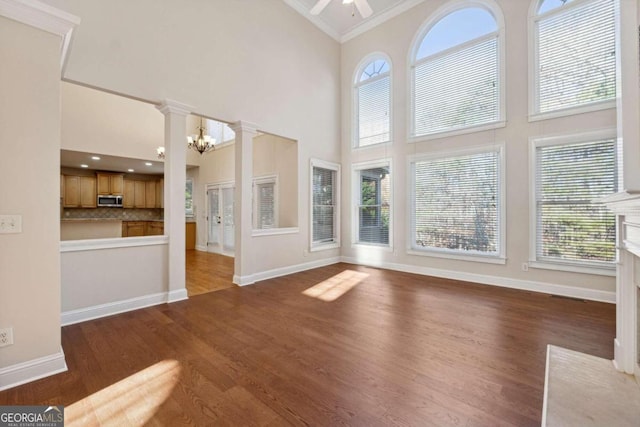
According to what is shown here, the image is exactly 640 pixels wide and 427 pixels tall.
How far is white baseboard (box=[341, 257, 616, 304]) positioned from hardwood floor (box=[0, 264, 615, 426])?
0.20 metres

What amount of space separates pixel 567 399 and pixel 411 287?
8.55 ft

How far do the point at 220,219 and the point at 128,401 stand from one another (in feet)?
21.1

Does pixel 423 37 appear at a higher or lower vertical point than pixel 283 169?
higher

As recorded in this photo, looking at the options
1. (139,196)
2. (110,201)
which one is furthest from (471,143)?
(110,201)

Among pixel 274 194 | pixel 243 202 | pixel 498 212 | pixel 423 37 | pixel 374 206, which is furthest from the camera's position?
pixel 274 194

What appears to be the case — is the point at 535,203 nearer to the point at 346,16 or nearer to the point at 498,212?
the point at 498,212

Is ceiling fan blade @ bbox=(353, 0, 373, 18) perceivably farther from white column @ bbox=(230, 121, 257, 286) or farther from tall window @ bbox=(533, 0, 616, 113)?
tall window @ bbox=(533, 0, 616, 113)

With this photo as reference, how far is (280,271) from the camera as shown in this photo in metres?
5.13

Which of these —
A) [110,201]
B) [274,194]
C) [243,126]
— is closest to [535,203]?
[243,126]

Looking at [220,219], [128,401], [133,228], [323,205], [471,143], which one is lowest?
[128,401]

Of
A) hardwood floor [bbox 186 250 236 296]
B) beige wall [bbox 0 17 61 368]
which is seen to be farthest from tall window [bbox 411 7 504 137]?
beige wall [bbox 0 17 61 368]

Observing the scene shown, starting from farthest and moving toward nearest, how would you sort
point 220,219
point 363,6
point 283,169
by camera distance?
point 220,219, point 283,169, point 363,6

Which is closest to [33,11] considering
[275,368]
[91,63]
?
[91,63]

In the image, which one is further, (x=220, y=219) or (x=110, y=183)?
(x=110, y=183)
